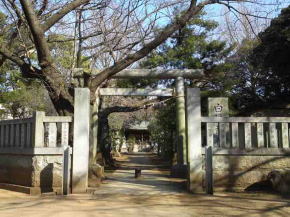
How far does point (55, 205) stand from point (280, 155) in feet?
18.7

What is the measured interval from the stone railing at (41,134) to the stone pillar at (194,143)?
317cm

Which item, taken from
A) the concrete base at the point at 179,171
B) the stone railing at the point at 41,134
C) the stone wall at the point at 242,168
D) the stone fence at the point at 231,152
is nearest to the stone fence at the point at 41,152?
the stone railing at the point at 41,134

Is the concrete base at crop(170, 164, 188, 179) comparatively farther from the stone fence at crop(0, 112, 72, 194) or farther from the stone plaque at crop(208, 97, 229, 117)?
the stone fence at crop(0, 112, 72, 194)

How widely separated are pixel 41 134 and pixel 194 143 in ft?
13.0

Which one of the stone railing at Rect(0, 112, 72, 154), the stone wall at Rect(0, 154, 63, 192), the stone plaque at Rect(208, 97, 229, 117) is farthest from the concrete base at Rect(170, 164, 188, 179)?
the stone wall at Rect(0, 154, 63, 192)

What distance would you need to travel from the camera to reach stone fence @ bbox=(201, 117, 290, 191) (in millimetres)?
9617

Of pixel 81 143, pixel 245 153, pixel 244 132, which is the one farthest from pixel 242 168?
pixel 81 143

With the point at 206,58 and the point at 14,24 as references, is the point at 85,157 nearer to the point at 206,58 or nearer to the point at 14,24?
the point at 14,24

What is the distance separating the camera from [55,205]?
7609 millimetres

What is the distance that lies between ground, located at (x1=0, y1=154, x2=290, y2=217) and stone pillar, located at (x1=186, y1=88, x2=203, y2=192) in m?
0.39

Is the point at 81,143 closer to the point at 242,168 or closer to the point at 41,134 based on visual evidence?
the point at 41,134

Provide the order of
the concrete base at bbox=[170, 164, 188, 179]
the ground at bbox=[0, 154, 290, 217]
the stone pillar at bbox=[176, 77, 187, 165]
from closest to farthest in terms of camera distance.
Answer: the ground at bbox=[0, 154, 290, 217] < the concrete base at bbox=[170, 164, 188, 179] < the stone pillar at bbox=[176, 77, 187, 165]

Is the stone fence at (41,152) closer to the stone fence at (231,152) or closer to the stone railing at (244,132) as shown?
the stone fence at (231,152)

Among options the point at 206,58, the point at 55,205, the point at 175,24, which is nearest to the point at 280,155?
the point at 175,24
